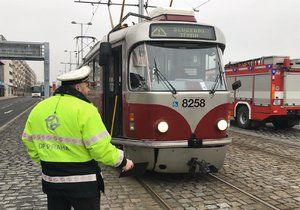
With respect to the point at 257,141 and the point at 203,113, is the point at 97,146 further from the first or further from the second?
the point at 257,141

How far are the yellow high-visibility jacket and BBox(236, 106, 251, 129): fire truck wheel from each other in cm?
1410

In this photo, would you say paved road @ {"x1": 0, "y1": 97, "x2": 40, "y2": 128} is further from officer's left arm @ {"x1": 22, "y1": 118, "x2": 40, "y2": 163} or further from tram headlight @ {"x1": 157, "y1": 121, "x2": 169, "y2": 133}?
officer's left arm @ {"x1": 22, "y1": 118, "x2": 40, "y2": 163}

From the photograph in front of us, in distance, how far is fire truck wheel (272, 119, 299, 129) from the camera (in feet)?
55.5

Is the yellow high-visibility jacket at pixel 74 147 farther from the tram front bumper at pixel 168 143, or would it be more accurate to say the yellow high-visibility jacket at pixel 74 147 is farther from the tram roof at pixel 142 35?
the tram roof at pixel 142 35

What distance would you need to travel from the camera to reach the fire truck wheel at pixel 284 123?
16906 millimetres

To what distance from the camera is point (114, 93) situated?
8367 mm

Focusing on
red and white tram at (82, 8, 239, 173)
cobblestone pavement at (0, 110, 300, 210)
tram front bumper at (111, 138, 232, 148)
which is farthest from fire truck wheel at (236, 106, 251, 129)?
tram front bumper at (111, 138, 232, 148)

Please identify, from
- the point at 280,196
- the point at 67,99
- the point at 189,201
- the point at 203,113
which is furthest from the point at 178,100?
the point at 67,99

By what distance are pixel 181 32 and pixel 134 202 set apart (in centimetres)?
317

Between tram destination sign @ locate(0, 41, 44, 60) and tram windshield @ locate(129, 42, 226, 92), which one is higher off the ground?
tram destination sign @ locate(0, 41, 44, 60)

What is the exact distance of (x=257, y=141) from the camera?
13.1 meters

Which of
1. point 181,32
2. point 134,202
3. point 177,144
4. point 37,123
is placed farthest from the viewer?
point 181,32

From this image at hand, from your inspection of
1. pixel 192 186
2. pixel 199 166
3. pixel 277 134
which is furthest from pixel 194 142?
pixel 277 134

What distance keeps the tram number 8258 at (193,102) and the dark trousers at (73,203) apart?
3758mm
